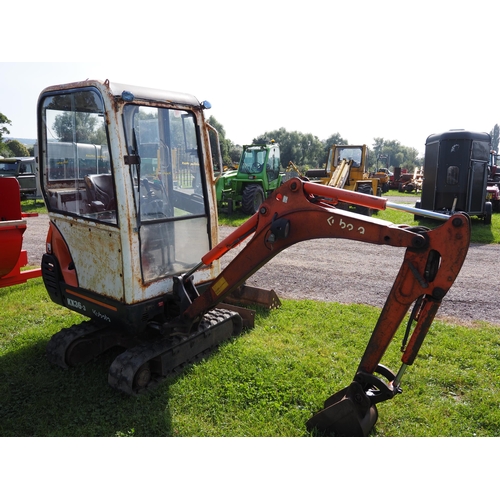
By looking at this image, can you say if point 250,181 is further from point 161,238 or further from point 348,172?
point 161,238

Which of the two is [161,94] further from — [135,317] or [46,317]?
[46,317]

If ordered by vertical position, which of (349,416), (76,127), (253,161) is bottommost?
(349,416)

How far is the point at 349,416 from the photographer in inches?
142

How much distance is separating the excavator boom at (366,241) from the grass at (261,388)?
37cm

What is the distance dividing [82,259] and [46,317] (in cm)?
208

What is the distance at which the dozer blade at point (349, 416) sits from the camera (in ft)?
11.7

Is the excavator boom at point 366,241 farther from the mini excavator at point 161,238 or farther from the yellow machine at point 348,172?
the yellow machine at point 348,172

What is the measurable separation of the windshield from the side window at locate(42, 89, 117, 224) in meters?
11.4

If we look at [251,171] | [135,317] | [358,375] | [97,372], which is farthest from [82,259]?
[251,171]

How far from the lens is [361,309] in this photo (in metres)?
6.47

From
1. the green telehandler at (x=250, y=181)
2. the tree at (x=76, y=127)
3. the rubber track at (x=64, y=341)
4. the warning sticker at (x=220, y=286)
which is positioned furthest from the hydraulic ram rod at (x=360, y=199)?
the green telehandler at (x=250, y=181)

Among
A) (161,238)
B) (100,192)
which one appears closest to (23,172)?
(100,192)

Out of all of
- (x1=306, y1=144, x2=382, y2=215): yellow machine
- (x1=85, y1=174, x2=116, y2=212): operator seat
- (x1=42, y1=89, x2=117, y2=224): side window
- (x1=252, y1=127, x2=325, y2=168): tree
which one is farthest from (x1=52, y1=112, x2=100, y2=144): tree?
(x1=252, y1=127, x2=325, y2=168): tree

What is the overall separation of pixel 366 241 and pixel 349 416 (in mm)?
1407
